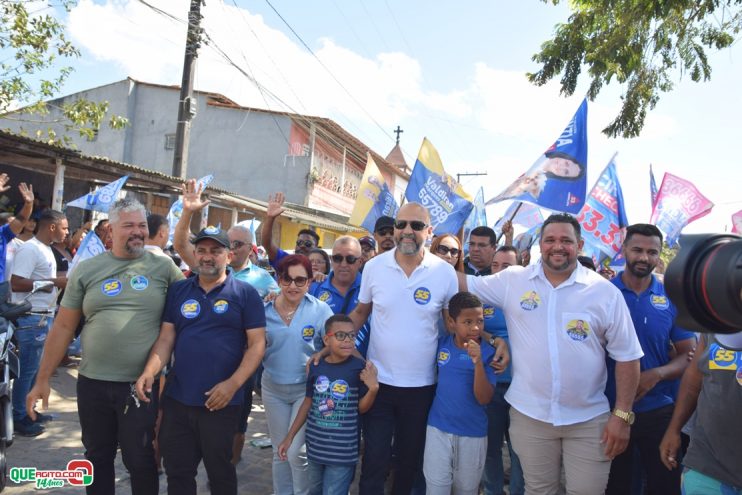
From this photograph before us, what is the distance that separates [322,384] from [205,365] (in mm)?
764

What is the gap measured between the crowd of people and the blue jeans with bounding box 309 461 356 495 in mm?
11

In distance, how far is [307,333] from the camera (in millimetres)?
3768

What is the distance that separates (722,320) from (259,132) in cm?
2293

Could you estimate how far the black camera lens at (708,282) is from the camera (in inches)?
54.1

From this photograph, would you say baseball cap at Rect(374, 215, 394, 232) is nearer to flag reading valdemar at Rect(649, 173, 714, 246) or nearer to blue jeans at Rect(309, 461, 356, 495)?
blue jeans at Rect(309, 461, 356, 495)

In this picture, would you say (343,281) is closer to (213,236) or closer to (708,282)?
(213,236)

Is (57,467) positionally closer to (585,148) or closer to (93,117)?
(585,148)

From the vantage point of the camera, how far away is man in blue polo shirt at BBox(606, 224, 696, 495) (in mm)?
3354

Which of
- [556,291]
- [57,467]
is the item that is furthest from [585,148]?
[57,467]

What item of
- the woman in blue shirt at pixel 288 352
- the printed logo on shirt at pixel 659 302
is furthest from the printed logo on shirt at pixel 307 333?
the printed logo on shirt at pixel 659 302

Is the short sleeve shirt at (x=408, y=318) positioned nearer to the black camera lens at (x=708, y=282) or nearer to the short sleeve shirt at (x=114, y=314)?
the short sleeve shirt at (x=114, y=314)

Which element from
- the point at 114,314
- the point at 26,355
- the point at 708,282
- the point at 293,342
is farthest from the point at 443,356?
the point at 26,355

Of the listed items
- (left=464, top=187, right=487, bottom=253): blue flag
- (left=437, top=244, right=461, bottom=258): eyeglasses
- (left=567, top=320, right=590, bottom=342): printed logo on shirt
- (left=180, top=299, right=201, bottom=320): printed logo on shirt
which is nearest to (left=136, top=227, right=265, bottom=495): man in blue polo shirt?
(left=180, top=299, right=201, bottom=320): printed logo on shirt

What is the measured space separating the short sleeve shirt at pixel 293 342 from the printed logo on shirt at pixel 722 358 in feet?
7.53
